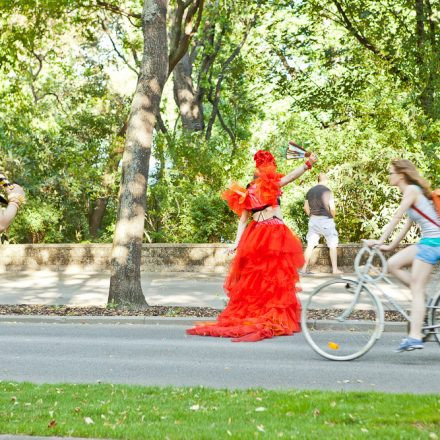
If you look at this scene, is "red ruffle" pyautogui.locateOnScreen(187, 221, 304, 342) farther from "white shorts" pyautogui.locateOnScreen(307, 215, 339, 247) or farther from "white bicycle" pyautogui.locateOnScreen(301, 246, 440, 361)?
"white shorts" pyautogui.locateOnScreen(307, 215, 339, 247)

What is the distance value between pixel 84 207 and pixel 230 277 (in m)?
15.4

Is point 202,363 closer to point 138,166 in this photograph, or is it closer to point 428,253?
point 428,253

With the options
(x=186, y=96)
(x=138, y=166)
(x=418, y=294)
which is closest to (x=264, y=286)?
(x=418, y=294)

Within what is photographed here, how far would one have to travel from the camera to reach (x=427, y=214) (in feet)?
27.4

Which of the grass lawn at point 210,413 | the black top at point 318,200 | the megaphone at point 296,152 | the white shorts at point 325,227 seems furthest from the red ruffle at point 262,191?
the white shorts at point 325,227

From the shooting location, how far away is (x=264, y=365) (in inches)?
336

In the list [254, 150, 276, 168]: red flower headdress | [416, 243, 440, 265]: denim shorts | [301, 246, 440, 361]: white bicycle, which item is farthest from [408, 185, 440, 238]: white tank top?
[254, 150, 276, 168]: red flower headdress

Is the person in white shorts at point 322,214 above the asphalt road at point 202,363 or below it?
above

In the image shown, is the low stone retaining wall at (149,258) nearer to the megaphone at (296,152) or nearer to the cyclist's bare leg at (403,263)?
the megaphone at (296,152)

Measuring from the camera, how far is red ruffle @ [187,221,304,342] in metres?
10.4

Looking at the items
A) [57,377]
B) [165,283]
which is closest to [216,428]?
[57,377]

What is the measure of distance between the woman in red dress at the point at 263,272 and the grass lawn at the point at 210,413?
3588 millimetres

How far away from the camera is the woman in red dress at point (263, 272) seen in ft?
33.9

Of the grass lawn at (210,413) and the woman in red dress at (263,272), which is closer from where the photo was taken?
the grass lawn at (210,413)
